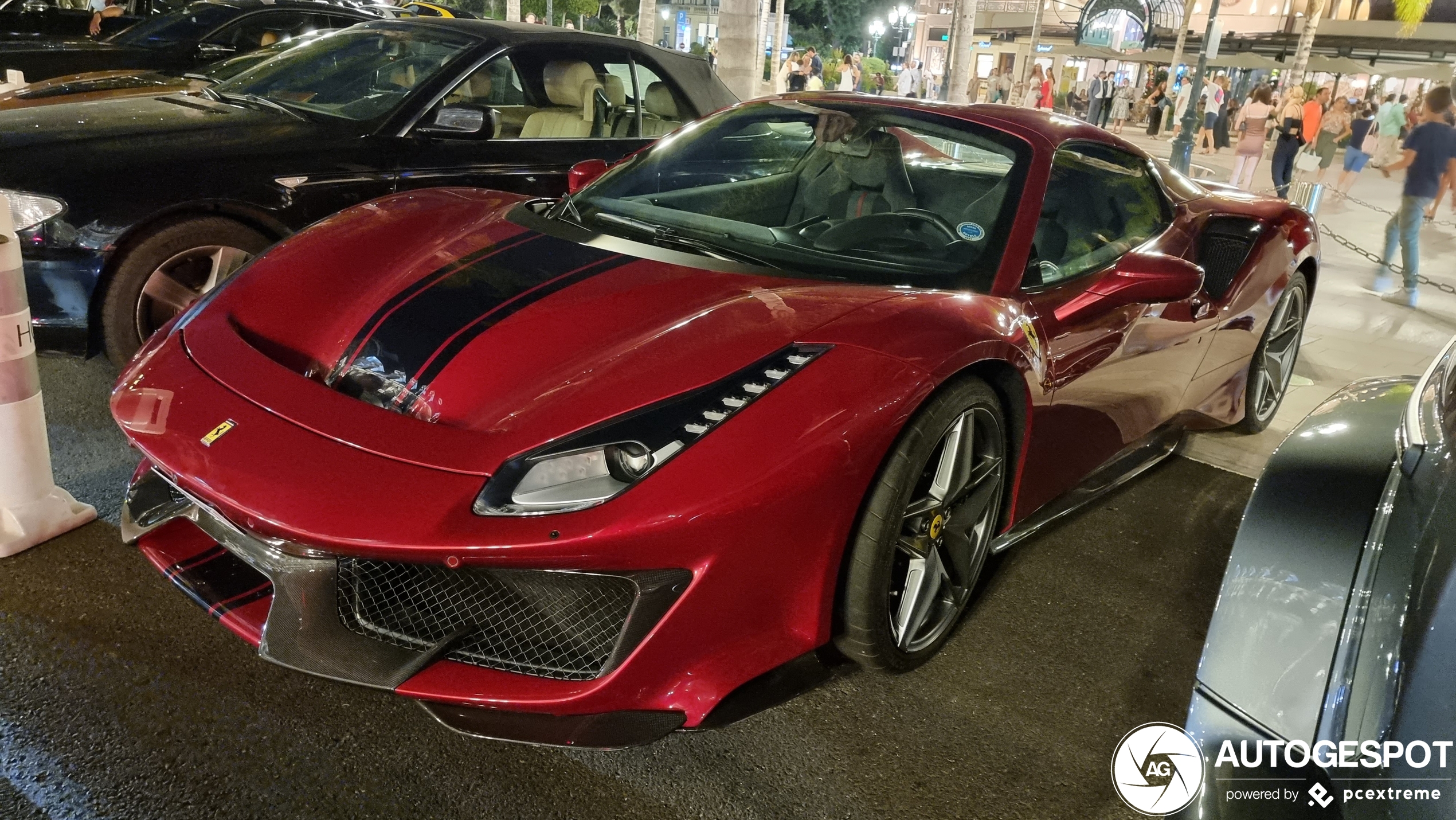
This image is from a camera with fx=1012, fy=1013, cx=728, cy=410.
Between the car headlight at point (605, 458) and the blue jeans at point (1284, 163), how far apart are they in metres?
10.6

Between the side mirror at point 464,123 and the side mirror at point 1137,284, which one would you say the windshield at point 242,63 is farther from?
the side mirror at point 1137,284

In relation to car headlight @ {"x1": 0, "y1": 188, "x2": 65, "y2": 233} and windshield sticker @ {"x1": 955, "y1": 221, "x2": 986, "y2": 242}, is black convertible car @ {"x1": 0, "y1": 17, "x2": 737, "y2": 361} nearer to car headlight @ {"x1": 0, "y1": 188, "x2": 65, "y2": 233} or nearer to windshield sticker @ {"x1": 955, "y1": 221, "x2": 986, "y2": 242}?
car headlight @ {"x1": 0, "y1": 188, "x2": 65, "y2": 233}

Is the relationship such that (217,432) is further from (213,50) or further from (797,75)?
(797,75)

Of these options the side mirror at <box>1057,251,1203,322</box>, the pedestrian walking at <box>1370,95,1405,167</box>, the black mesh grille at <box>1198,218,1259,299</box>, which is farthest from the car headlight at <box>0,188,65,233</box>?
the pedestrian walking at <box>1370,95,1405,167</box>

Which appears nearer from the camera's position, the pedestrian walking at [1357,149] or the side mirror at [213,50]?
the side mirror at [213,50]

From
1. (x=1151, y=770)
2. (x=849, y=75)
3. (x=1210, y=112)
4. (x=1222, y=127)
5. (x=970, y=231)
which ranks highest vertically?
(x=970, y=231)

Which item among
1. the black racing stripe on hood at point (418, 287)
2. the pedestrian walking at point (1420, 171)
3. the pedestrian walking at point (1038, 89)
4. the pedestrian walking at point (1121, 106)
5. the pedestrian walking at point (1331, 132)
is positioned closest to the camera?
the black racing stripe on hood at point (418, 287)

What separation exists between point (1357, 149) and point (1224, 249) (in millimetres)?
9113

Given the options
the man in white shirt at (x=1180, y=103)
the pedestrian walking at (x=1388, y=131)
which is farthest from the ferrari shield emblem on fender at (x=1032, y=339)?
the man in white shirt at (x=1180, y=103)

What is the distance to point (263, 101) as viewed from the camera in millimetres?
4109

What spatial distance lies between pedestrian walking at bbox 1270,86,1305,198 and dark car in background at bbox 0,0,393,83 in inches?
356

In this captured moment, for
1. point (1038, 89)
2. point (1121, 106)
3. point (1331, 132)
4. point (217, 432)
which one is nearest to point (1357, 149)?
point (1331, 132)

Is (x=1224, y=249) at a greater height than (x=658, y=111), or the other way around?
(x=658, y=111)

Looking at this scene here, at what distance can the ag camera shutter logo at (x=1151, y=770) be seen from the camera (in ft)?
6.62
